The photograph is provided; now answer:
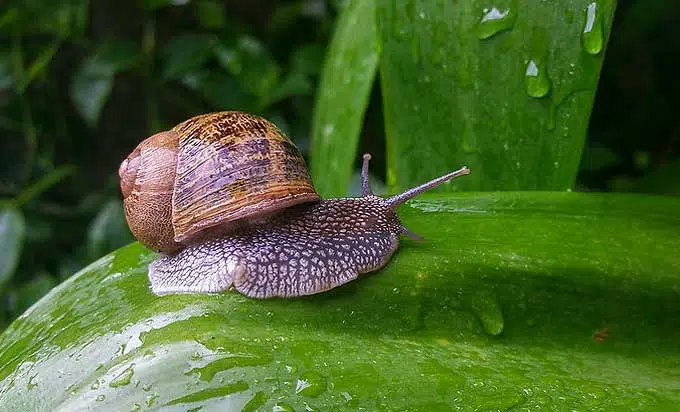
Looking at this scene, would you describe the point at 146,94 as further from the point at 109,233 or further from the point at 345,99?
the point at 345,99

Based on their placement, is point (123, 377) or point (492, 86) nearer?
point (123, 377)

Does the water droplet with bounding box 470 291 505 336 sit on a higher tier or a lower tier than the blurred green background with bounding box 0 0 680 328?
lower

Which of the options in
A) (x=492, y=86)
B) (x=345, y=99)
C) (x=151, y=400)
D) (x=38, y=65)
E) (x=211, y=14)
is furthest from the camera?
(x=211, y=14)

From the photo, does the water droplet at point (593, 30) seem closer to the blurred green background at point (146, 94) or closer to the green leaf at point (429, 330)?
the green leaf at point (429, 330)

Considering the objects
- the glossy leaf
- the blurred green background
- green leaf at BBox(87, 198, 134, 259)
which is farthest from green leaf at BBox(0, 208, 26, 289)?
the glossy leaf

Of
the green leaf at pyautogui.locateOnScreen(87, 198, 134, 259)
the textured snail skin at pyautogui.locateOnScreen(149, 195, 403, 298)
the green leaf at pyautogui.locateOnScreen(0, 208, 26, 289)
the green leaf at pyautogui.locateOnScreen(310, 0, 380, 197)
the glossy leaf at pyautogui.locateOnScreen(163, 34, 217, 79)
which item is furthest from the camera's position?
the glossy leaf at pyautogui.locateOnScreen(163, 34, 217, 79)

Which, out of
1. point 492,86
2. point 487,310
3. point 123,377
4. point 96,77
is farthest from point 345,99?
point 96,77

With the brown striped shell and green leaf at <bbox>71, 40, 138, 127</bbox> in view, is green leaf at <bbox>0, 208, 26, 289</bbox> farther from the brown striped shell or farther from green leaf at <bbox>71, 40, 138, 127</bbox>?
the brown striped shell

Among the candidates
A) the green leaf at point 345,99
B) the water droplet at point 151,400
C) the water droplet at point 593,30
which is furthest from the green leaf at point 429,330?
the green leaf at point 345,99
